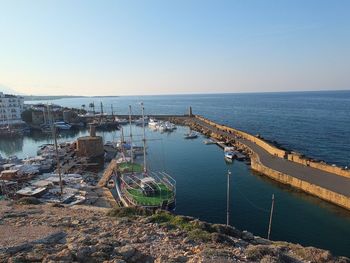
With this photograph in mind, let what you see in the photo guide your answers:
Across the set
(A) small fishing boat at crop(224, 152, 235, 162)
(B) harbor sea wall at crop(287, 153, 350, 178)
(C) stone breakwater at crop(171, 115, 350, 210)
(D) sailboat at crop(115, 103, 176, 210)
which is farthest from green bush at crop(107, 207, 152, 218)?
(A) small fishing boat at crop(224, 152, 235, 162)

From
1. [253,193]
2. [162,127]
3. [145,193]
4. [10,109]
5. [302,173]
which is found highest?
[10,109]

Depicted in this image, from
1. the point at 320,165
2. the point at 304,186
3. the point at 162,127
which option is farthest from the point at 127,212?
the point at 162,127

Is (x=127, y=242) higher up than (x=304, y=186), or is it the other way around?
(x=127, y=242)

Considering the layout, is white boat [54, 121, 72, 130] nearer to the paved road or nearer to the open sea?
the open sea

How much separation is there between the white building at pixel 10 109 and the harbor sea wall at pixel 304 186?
267ft

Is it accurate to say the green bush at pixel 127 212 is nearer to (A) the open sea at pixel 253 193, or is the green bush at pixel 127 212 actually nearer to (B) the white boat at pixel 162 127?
(A) the open sea at pixel 253 193

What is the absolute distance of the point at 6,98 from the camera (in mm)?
101125

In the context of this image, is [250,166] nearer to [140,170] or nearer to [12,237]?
[140,170]

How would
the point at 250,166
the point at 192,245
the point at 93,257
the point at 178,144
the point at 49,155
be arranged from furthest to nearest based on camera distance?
the point at 178,144, the point at 49,155, the point at 250,166, the point at 192,245, the point at 93,257

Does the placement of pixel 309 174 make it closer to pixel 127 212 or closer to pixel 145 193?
pixel 145 193

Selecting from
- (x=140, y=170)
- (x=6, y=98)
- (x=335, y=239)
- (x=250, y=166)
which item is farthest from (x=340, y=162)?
(x=6, y=98)

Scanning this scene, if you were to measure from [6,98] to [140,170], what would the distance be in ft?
269

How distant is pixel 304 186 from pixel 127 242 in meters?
24.7

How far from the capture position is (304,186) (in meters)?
32.4
